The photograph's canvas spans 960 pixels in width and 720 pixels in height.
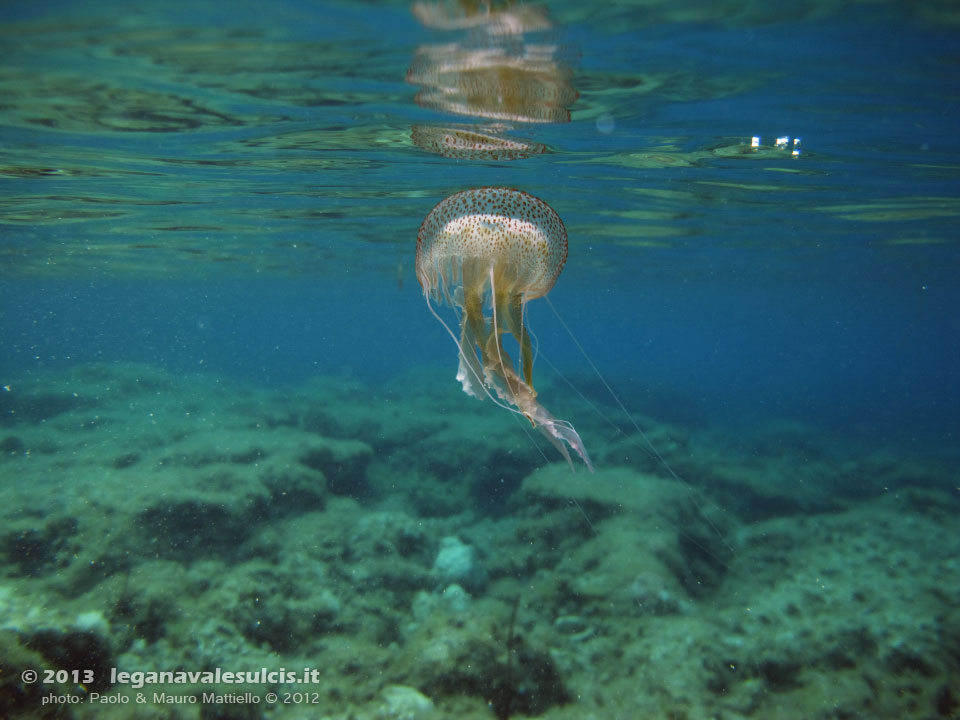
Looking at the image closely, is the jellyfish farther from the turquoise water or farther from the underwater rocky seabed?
the underwater rocky seabed

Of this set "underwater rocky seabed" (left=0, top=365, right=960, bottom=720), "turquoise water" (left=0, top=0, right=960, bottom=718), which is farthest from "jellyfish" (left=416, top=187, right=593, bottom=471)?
"underwater rocky seabed" (left=0, top=365, right=960, bottom=720)

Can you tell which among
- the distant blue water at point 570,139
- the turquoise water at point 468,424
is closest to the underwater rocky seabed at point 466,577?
the turquoise water at point 468,424

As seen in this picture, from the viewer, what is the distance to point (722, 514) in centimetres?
929

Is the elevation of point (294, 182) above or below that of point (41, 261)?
above

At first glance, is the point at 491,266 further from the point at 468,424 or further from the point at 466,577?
the point at 468,424

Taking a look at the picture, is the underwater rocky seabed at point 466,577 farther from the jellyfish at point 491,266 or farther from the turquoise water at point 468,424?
the jellyfish at point 491,266

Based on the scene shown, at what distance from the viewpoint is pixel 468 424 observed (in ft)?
43.6

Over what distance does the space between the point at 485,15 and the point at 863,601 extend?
693 centimetres

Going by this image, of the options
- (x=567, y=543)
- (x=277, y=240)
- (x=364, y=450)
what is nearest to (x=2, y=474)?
(x=364, y=450)

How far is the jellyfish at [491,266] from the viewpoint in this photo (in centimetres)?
343

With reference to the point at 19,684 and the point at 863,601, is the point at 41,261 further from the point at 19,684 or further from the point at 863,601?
the point at 863,601

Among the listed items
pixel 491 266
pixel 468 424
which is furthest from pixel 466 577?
pixel 468 424

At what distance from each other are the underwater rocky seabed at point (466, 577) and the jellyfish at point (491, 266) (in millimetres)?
2742

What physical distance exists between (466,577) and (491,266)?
4.90 metres
